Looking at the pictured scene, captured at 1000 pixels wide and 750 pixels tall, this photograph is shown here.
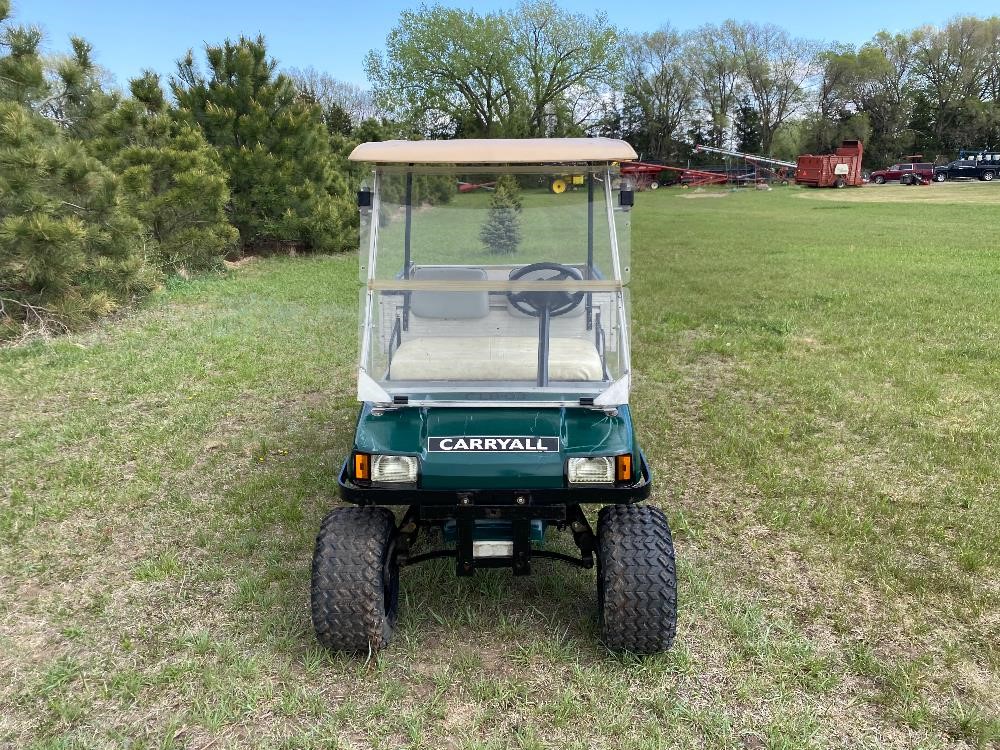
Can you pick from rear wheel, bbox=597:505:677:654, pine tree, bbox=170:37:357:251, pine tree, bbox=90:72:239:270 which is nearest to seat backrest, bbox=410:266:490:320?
rear wheel, bbox=597:505:677:654

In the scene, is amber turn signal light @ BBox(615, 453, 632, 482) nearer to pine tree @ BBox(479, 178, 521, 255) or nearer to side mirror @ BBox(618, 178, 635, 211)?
side mirror @ BBox(618, 178, 635, 211)

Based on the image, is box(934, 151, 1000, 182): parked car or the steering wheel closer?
the steering wheel

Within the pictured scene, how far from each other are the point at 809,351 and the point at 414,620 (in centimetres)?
503

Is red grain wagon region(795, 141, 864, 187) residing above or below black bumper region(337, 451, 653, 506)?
above

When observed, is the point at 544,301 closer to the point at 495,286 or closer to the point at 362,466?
the point at 495,286

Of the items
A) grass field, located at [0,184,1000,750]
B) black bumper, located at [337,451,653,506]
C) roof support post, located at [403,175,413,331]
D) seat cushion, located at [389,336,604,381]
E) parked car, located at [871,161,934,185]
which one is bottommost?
grass field, located at [0,184,1000,750]

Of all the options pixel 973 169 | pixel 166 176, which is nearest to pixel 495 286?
pixel 166 176

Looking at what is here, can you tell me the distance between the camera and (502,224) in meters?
3.37

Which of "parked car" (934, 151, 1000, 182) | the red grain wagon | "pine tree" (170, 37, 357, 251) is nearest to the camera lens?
"pine tree" (170, 37, 357, 251)

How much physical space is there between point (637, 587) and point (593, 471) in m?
0.43

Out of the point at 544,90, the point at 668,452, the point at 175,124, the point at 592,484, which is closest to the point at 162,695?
the point at 592,484

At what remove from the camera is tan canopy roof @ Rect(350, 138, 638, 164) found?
276 cm

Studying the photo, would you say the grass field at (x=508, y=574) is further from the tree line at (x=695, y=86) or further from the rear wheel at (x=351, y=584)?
the tree line at (x=695, y=86)

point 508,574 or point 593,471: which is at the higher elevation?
point 593,471
